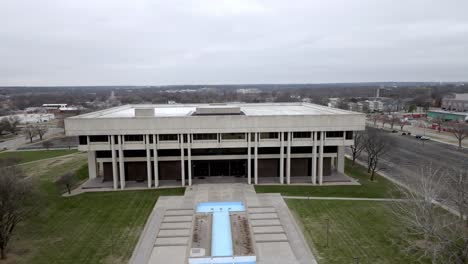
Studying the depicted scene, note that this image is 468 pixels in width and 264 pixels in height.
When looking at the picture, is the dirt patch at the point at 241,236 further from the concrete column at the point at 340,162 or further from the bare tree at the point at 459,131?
the bare tree at the point at 459,131

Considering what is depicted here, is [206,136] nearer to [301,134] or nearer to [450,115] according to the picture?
[301,134]

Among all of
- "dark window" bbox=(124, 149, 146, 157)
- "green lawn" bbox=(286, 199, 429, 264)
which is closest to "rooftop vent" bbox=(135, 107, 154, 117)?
"dark window" bbox=(124, 149, 146, 157)

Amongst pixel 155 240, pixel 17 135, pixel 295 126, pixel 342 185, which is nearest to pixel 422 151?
pixel 342 185

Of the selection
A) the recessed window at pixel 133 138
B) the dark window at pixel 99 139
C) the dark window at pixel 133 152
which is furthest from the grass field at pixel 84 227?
the dark window at pixel 99 139

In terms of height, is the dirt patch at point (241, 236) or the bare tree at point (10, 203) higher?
the bare tree at point (10, 203)

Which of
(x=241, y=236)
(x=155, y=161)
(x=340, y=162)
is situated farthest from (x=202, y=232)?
(x=340, y=162)

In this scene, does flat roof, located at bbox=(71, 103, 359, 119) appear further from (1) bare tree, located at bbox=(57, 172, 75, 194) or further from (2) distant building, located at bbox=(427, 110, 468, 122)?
(2) distant building, located at bbox=(427, 110, 468, 122)

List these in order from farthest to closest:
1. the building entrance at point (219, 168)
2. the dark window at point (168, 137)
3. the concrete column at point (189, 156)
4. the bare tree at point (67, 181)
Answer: the building entrance at point (219, 168)
the dark window at point (168, 137)
the concrete column at point (189, 156)
the bare tree at point (67, 181)
